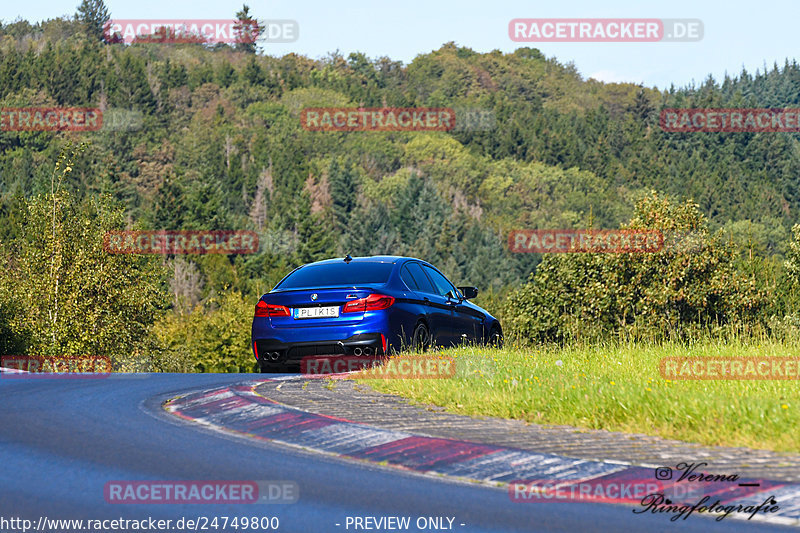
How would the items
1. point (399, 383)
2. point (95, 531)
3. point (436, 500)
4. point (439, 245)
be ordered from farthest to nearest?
point (439, 245)
point (399, 383)
point (436, 500)
point (95, 531)

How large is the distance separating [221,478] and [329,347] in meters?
7.22

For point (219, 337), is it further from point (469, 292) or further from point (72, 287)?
point (469, 292)

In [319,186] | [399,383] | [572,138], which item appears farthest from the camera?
[572,138]

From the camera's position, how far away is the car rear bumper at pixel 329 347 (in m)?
13.7

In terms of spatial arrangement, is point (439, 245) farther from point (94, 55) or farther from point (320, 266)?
point (320, 266)

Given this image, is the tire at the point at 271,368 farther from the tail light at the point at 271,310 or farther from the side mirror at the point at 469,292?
the side mirror at the point at 469,292

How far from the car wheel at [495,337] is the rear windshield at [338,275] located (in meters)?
3.46

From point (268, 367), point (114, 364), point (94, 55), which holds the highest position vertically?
point (94, 55)

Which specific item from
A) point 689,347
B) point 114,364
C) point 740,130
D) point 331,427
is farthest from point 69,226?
point 740,130

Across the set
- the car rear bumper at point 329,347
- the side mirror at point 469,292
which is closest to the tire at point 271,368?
the car rear bumper at point 329,347

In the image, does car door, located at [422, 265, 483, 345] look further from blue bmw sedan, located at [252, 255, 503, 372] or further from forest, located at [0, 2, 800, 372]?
forest, located at [0, 2, 800, 372]

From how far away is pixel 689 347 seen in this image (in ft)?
49.2

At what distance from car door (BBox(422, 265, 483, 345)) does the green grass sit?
2.26 m

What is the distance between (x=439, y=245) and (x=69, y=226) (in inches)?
3458
